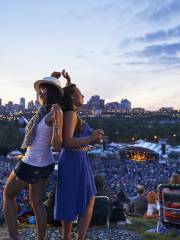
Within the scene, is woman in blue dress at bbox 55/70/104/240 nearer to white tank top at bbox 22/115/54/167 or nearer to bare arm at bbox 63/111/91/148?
bare arm at bbox 63/111/91/148

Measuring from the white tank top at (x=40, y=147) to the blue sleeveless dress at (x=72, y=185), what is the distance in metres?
0.14

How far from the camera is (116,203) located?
656 cm

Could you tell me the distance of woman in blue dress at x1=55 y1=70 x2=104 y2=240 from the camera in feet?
12.0

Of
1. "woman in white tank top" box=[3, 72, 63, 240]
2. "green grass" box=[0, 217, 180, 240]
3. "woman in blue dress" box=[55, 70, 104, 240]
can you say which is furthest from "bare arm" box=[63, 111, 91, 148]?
"green grass" box=[0, 217, 180, 240]

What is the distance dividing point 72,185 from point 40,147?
39 cm

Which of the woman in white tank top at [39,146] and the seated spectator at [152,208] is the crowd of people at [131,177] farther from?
the woman in white tank top at [39,146]

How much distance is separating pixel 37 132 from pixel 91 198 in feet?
2.25

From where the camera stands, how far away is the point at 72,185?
3707 mm

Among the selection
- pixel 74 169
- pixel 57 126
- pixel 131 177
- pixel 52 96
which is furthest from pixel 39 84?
pixel 131 177

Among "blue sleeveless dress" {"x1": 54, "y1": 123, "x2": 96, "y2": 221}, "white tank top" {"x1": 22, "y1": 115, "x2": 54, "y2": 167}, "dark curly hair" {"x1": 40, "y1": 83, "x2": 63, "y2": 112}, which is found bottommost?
"blue sleeveless dress" {"x1": 54, "y1": 123, "x2": 96, "y2": 221}

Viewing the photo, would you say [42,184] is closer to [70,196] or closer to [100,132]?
[70,196]

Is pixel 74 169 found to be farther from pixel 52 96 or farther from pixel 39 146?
pixel 52 96

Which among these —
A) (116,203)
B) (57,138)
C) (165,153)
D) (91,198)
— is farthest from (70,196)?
(165,153)

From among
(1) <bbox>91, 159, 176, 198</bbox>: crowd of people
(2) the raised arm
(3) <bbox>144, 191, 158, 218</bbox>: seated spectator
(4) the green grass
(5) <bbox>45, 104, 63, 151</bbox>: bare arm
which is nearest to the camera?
(5) <bbox>45, 104, 63, 151</bbox>: bare arm
